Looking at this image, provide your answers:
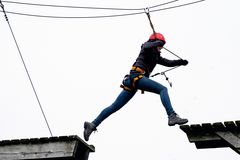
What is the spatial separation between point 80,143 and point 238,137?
2.01 meters

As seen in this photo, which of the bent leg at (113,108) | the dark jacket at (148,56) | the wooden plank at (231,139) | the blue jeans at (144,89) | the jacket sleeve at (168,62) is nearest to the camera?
the wooden plank at (231,139)

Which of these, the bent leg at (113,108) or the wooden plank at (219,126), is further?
the bent leg at (113,108)

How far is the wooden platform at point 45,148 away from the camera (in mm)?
4426

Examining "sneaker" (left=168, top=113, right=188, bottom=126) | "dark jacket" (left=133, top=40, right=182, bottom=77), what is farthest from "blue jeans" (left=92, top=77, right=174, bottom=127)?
"dark jacket" (left=133, top=40, right=182, bottom=77)

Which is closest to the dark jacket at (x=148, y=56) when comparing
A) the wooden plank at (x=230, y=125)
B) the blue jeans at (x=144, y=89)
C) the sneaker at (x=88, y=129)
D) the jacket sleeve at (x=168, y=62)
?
the jacket sleeve at (x=168, y=62)

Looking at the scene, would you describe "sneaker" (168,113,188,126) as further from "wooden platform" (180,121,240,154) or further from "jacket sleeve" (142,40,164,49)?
"jacket sleeve" (142,40,164,49)

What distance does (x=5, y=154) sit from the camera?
15.1ft

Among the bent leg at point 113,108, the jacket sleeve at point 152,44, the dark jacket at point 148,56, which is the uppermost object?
the jacket sleeve at point 152,44

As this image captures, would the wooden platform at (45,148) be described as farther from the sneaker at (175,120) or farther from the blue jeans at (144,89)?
the sneaker at (175,120)

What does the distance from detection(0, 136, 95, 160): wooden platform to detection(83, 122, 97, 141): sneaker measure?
0.82 feet

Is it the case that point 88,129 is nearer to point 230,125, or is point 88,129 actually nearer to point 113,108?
point 113,108

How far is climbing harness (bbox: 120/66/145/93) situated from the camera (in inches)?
195

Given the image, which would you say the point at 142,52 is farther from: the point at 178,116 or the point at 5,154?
the point at 5,154

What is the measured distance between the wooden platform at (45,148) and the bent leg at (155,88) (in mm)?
1135
